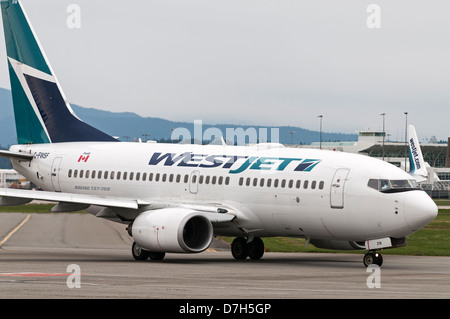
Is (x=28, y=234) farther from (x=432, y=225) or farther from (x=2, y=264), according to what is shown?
(x=432, y=225)

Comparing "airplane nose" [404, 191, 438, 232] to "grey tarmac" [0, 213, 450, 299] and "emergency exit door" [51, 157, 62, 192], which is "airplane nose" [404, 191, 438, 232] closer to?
"grey tarmac" [0, 213, 450, 299]

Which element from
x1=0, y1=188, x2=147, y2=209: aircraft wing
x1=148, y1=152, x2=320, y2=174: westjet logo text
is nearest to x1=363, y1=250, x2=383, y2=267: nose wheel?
x1=148, y1=152, x2=320, y2=174: westjet logo text

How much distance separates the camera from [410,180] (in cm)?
3083

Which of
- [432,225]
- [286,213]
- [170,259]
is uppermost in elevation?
[286,213]

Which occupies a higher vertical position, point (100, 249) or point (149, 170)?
point (149, 170)

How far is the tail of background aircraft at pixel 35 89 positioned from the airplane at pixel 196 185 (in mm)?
44

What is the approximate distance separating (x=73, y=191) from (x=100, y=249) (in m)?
4.84

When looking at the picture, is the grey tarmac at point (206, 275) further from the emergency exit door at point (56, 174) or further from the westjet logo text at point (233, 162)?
the westjet logo text at point (233, 162)

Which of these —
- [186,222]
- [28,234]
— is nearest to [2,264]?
[186,222]

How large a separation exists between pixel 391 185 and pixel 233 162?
21.2 ft

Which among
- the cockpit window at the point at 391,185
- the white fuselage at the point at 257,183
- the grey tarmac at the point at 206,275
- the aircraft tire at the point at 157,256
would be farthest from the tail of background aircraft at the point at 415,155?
the cockpit window at the point at 391,185

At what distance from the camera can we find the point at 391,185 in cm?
3039

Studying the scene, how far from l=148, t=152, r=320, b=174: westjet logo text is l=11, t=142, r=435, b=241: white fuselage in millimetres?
46

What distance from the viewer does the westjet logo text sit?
32438 mm
